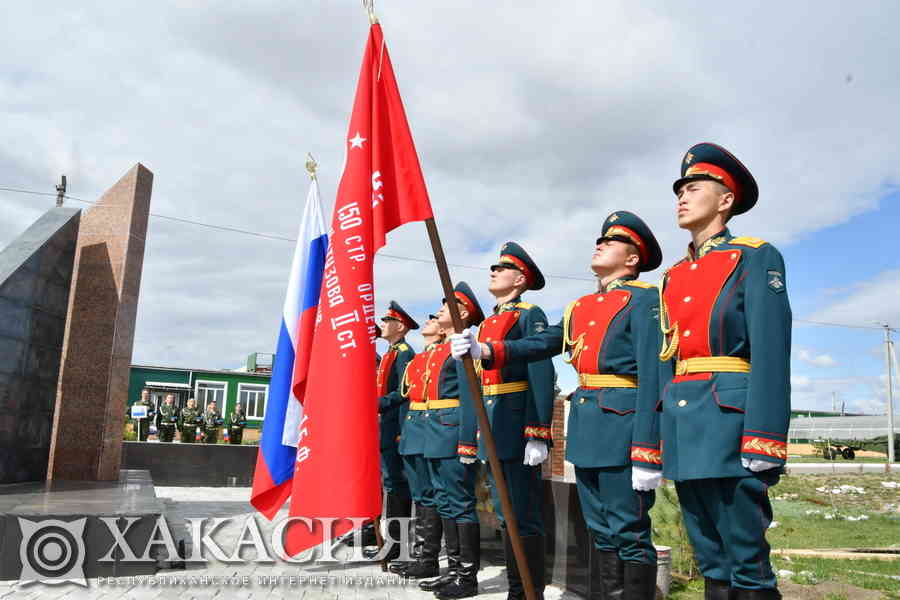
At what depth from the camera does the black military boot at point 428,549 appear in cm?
590

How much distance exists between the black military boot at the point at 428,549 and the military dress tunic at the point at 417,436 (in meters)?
0.10

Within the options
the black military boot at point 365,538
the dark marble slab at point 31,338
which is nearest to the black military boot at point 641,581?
the black military boot at point 365,538

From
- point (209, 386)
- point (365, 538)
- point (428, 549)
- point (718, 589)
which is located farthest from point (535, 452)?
point (209, 386)

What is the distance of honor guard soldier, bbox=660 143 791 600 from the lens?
2.58 meters

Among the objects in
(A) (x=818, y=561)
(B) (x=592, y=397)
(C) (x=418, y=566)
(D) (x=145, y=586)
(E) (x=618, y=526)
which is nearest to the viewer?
(E) (x=618, y=526)

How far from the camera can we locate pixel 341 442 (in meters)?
3.55

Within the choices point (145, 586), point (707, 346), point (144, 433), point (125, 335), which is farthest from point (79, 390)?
point (144, 433)

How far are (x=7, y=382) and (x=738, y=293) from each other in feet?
25.3

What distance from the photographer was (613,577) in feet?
11.5

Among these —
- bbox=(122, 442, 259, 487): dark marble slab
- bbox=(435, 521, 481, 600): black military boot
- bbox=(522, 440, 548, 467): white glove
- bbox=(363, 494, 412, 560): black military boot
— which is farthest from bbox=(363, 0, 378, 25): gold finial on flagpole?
bbox=(122, 442, 259, 487): dark marble slab

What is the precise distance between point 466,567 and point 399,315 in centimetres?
290

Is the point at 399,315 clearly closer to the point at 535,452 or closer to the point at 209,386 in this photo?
the point at 535,452

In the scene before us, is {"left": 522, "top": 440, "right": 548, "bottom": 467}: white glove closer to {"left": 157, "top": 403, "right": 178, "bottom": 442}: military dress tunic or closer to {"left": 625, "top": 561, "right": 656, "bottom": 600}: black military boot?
{"left": 625, "top": 561, "right": 656, "bottom": 600}: black military boot

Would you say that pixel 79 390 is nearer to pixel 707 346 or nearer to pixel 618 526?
pixel 618 526
